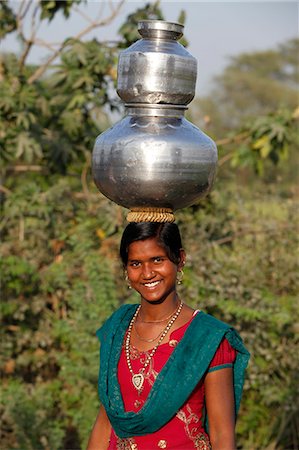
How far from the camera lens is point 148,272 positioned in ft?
8.71

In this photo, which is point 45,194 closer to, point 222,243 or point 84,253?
point 84,253

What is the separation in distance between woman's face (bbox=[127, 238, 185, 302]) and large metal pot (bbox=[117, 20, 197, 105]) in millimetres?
422

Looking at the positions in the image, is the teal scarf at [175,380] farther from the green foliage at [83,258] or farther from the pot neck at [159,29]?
the green foliage at [83,258]

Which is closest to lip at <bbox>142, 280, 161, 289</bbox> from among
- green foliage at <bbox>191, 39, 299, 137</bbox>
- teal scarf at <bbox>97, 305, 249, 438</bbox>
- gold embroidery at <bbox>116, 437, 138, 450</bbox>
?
teal scarf at <bbox>97, 305, 249, 438</bbox>

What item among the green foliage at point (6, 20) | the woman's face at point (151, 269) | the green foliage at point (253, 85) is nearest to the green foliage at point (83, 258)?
the green foliage at point (6, 20)

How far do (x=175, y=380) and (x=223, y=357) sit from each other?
0.50 feet

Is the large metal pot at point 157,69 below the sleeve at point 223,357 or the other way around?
the other way around

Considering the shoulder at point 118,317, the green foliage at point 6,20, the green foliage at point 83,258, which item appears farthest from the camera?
the green foliage at point 6,20

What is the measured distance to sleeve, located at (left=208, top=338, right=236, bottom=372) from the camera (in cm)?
264

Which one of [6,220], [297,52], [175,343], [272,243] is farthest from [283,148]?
[297,52]

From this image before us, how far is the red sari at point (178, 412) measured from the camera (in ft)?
8.73

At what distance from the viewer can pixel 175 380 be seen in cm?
264

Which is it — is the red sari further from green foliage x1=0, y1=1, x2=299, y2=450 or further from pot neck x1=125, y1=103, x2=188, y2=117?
green foliage x1=0, y1=1, x2=299, y2=450

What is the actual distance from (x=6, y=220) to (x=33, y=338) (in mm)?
797
